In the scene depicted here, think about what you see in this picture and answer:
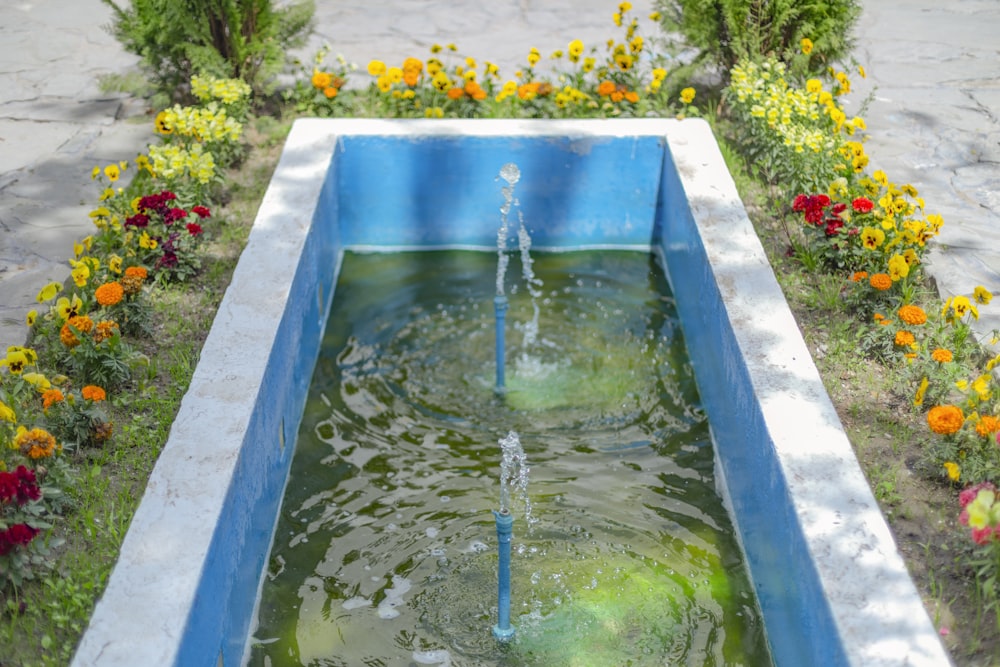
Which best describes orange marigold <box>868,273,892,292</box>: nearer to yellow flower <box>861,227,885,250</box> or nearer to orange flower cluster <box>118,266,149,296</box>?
yellow flower <box>861,227,885,250</box>

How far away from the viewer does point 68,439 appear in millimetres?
3682

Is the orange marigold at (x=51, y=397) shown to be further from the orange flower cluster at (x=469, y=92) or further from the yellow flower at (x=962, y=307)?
the orange flower cluster at (x=469, y=92)

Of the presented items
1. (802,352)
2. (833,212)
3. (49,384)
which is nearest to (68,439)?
(49,384)

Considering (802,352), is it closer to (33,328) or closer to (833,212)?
(833,212)

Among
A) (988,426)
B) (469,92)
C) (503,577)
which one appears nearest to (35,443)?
(503,577)

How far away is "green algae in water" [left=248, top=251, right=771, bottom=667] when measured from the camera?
3.55 m

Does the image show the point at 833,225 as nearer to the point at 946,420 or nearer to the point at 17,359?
the point at 946,420

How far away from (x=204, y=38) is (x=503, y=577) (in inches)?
148

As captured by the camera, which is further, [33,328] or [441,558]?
[33,328]

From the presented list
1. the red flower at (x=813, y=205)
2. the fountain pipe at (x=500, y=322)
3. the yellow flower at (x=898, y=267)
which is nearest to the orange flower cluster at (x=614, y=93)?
the red flower at (x=813, y=205)

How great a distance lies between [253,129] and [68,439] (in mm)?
2862

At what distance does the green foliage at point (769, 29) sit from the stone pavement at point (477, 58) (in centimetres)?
58

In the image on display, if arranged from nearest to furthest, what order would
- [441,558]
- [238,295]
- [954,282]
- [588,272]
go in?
[441,558] → [238,295] → [954,282] → [588,272]

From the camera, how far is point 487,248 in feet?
19.3
